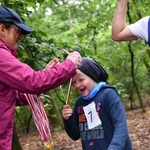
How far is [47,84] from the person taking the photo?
6.55ft

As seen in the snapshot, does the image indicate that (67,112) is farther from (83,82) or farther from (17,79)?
(17,79)

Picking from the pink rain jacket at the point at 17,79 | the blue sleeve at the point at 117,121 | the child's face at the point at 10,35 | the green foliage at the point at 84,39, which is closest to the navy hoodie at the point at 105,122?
the blue sleeve at the point at 117,121

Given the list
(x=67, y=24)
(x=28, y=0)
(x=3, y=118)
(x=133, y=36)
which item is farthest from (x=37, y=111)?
(x=67, y=24)

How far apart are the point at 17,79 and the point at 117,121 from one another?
2.46 ft

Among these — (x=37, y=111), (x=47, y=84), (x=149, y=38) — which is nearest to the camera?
(x=47, y=84)

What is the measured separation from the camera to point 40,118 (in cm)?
228

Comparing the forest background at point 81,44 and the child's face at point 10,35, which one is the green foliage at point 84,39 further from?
the child's face at point 10,35

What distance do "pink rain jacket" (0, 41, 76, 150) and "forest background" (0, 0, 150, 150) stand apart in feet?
6.69

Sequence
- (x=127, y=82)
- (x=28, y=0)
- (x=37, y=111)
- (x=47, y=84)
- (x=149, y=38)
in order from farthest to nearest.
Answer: (x=127, y=82)
(x=28, y=0)
(x=149, y=38)
(x=37, y=111)
(x=47, y=84)

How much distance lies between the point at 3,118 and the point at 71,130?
73 centimetres

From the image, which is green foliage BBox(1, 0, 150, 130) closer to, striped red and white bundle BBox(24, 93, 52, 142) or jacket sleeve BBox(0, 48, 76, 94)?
striped red and white bundle BBox(24, 93, 52, 142)

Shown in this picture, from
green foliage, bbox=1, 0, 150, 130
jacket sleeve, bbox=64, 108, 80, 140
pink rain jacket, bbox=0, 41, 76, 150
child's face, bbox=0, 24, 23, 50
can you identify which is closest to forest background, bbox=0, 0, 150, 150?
green foliage, bbox=1, 0, 150, 130

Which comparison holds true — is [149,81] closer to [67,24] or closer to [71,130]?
[67,24]

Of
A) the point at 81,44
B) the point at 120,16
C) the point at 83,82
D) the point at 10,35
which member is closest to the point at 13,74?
the point at 10,35
